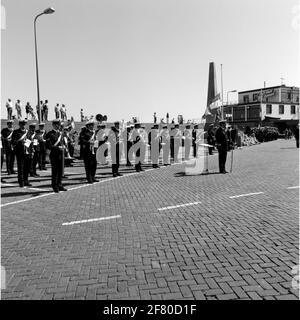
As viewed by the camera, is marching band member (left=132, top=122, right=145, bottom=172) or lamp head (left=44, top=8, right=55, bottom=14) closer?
marching band member (left=132, top=122, right=145, bottom=172)

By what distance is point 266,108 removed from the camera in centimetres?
7225

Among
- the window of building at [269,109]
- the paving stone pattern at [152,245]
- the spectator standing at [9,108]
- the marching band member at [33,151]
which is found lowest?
the paving stone pattern at [152,245]

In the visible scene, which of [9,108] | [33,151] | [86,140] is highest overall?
[9,108]

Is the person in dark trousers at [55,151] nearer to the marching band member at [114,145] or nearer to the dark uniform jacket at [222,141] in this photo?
the marching band member at [114,145]

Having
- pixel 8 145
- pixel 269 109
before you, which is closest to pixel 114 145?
pixel 8 145

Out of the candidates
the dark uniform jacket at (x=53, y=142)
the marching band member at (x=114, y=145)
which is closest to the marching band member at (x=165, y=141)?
the marching band member at (x=114, y=145)

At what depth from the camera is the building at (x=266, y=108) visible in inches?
2792

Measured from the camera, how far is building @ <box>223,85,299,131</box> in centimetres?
7091

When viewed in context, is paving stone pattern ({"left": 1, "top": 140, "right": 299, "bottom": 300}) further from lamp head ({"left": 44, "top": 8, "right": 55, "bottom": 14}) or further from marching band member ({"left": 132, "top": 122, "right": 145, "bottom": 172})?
lamp head ({"left": 44, "top": 8, "right": 55, "bottom": 14})

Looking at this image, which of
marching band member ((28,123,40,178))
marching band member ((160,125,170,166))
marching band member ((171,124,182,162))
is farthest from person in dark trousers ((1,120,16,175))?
marching band member ((171,124,182,162))

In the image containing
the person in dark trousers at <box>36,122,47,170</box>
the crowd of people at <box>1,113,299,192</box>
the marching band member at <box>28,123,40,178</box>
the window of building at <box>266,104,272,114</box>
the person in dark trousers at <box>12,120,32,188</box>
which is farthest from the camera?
the window of building at <box>266,104,272,114</box>

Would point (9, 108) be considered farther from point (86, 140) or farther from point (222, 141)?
point (222, 141)

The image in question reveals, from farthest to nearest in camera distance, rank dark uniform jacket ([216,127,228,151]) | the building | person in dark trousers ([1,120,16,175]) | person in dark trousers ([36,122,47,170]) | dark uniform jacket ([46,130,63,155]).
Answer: the building, person in dark trousers ([36,122,47,170]), person in dark trousers ([1,120,16,175]), dark uniform jacket ([216,127,228,151]), dark uniform jacket ([46,130,63,155])

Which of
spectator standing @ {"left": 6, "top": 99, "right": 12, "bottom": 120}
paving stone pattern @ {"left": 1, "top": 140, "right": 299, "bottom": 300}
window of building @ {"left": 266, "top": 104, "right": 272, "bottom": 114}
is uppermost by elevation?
window of building @ {"left": 266, "top": 104, "right": 272, "bottom": 114}
